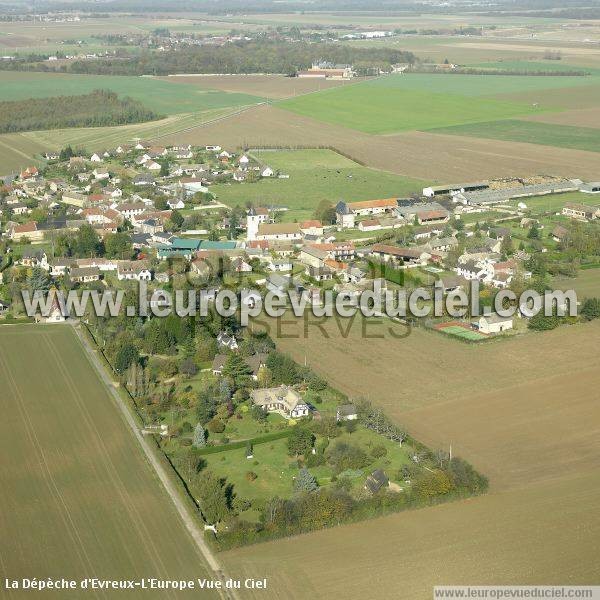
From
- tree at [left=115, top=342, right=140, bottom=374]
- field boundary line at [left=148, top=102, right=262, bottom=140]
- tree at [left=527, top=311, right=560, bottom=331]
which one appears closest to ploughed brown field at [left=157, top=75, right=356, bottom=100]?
field boundary line at [left=148, top=102, right=262, bottom=140]

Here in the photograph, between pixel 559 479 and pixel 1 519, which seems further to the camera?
pixel 559 479

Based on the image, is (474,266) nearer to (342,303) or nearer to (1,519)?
(342,303)

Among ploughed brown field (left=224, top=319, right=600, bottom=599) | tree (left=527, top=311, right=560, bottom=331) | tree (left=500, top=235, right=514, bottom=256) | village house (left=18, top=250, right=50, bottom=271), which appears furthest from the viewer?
tree (left=500, top=235, right=514, bottom=256)

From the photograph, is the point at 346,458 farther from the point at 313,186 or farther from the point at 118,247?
the point at 313,186

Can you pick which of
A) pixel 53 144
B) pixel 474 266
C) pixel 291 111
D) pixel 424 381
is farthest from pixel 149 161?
pixel 424 381

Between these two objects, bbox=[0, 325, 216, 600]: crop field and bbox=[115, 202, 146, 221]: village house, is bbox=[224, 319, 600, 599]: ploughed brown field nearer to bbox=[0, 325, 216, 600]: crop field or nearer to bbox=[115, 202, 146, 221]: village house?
bbox=[0, 325, 216, 600]: crop field

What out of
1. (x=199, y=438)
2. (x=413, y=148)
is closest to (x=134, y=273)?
(x=199, y=438)
